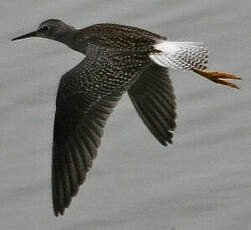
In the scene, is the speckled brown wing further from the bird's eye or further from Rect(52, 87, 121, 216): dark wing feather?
the bird's eye

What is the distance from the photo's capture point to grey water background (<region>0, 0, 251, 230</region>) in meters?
8.38

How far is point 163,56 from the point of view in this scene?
27.9 feet

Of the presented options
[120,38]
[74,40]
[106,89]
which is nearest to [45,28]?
[74,40]

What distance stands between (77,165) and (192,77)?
86.6 inches

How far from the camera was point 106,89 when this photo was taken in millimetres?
8367

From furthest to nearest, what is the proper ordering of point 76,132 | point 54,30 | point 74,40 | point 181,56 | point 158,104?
1. point 54,30
2. point 74,40
3. point 158,104
4. point 181,56
5. point 76,132

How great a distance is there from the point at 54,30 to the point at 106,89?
51.1 inches

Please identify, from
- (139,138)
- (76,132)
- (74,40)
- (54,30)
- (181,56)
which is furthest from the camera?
(54,30)

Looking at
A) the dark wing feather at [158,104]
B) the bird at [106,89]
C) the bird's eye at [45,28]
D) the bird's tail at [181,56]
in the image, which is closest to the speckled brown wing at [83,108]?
the bird at [106,89]

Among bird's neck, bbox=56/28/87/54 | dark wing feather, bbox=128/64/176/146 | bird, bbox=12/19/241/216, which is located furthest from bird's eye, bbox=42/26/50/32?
dark wing feather, bbox=128/64/176/146

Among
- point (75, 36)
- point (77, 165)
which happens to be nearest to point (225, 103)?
point (75, 36)

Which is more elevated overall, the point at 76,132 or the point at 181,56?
the point at 181,56

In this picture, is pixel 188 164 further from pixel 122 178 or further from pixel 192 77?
pixel 192 77

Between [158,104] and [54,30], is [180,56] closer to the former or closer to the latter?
[158,104]
